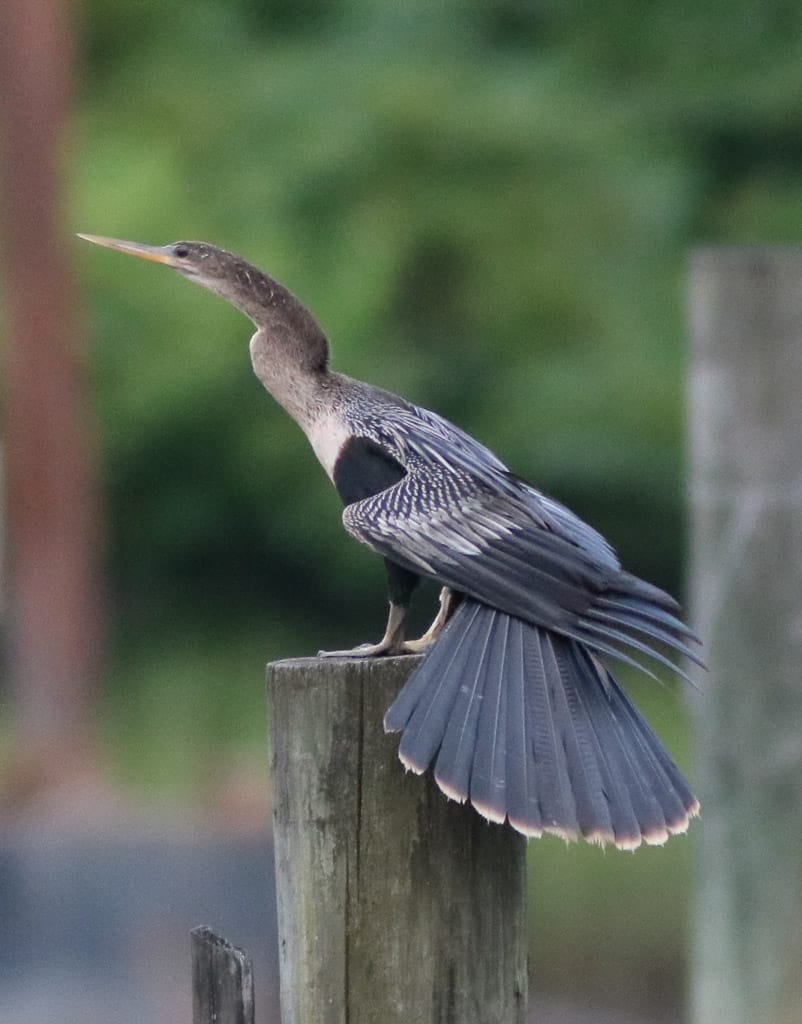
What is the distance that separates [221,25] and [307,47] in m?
0.46

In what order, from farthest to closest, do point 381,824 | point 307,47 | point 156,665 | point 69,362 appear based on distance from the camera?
point 156,665 < point 307,47 < point 69,362 < point 381,824

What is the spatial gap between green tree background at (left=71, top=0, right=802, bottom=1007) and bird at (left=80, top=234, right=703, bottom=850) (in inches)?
206

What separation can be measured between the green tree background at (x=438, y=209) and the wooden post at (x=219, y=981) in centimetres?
611

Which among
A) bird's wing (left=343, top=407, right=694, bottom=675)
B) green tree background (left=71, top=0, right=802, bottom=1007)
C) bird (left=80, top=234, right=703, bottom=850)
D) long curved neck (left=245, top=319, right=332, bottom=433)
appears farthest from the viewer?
green tree background (left=71, top=0, right=802, bottom=1007)

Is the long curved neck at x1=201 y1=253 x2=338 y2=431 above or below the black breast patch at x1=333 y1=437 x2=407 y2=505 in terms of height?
above

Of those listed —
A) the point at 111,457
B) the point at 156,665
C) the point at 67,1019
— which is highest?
the point at 111,457

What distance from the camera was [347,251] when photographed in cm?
854

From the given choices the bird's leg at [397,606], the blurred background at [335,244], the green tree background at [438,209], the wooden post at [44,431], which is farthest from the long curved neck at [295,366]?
the wooden post at [44,431]

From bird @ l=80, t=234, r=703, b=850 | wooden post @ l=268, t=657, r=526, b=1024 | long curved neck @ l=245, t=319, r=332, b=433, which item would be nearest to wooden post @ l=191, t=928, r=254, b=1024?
wooden post @ l=268, t=657, r=526, b=1024

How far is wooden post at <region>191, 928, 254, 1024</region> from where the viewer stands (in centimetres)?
188

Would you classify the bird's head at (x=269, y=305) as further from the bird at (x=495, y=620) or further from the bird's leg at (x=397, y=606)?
the bird's leg at (x=397, y=606)

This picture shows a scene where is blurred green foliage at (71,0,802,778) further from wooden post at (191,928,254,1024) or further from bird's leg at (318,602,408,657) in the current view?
wooden post at (191,928,254,1024)

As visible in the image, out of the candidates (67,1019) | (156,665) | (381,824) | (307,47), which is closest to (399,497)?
(381,824)

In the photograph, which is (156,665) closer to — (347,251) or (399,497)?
(347,251)
